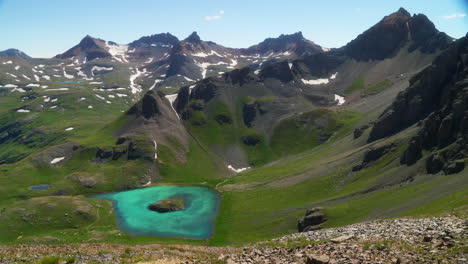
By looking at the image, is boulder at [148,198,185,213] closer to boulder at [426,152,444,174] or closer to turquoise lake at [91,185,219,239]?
turquoise lake at [91,185,219,239]

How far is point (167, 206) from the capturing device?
13412 cm

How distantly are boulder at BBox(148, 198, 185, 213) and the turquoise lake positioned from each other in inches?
81.8

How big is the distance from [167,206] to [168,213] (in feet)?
14.5

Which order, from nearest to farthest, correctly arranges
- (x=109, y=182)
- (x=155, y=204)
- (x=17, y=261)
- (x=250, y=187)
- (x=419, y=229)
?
1. (x=17, y=261)
2. (x=419, y=229)
3. (x=155, y=204)
4. (x=250, y=187)
5. (x=109, y=182)

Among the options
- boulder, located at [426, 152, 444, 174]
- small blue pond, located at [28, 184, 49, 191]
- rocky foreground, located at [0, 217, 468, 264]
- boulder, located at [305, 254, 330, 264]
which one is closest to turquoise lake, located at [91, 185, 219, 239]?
small blue pond, located at [28, 184, 49, 191]

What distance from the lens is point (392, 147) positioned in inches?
4656

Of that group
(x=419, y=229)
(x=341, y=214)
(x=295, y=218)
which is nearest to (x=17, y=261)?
(x=419, y=229)

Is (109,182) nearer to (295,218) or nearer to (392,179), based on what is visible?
(295,218)

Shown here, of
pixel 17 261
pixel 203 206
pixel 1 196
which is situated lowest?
pixel 203 206

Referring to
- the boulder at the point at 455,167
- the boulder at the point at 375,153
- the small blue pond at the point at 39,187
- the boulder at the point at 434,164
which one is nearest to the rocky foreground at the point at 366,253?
the boulder at the point at 455,167

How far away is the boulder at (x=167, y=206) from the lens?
133 meters

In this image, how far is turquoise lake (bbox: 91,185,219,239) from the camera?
364 feet

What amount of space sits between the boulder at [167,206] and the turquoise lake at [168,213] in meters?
2.08

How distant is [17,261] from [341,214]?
229 feet
